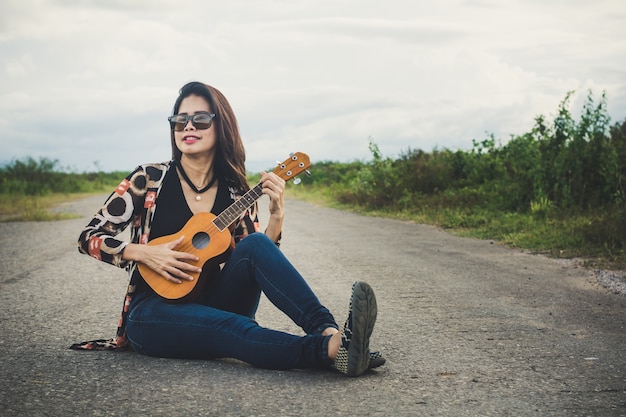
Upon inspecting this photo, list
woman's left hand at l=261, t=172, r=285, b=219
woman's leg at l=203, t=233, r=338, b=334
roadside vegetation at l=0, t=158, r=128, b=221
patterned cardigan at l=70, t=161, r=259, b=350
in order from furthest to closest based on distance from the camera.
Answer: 1. roadside vegetation at l=0, t=158, r=128, b=221
2. woman's left hand at l=261, t=172, r=285, b=219
3. patterned cardigan at l=70, t=161, r=259, b=350
4. woman's leg at l=203, t=233, r=338, b=334

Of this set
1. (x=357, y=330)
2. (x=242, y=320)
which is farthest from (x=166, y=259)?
(x=357, y=330)

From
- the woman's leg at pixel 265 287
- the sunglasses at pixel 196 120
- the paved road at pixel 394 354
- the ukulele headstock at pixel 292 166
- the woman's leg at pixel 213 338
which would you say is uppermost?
the sunglasses at pixel 196 120

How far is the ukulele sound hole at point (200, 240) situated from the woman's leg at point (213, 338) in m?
0.31

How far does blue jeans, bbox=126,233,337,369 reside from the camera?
133 inches

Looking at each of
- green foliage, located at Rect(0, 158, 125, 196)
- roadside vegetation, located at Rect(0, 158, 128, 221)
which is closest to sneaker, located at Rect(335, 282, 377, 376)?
roadside vegetation, located at Rect(0, 158, 128, 221)

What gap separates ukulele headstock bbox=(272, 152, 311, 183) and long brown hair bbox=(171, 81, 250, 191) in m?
0.21

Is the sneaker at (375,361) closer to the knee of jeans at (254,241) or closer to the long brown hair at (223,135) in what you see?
the knee of jeans at (254,241)

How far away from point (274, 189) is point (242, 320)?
71 centimetres

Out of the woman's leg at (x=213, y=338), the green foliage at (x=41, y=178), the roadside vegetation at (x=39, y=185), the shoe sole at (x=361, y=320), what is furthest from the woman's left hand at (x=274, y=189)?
the green foliage at (x=41, y=178)

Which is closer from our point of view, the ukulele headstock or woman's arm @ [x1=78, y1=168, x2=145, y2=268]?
woman's arm @ [x1=78, y1=168, x2=145, y2=268]

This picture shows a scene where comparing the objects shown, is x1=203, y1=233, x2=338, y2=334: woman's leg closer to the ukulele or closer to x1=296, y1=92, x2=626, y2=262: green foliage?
the ukulele

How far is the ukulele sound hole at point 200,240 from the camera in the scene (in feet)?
12.1

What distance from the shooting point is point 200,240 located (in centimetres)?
370

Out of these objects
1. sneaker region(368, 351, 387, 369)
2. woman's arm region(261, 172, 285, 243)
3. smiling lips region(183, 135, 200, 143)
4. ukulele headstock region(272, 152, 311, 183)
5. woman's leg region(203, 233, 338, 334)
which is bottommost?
sneaker region(368, 351, 387, 369)
